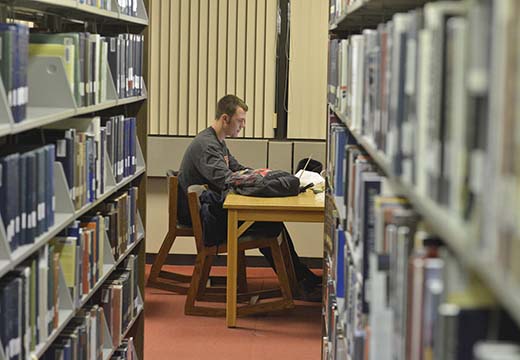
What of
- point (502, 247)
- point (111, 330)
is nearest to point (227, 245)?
point (111, 330)

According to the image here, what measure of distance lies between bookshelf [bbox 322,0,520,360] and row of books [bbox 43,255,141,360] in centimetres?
124

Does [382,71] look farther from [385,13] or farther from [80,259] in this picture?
[80,259]

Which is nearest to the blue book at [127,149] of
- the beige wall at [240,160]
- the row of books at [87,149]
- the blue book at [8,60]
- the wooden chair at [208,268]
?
the row of books at [87,149]

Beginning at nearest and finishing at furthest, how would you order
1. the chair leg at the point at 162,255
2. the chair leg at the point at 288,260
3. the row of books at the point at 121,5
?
1. the row of books at the point at 121,5
2. the chair leg at the point at 162,255
3. the chair leg at the point at 288,260

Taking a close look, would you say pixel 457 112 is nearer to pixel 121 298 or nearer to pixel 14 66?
pixel 14 66

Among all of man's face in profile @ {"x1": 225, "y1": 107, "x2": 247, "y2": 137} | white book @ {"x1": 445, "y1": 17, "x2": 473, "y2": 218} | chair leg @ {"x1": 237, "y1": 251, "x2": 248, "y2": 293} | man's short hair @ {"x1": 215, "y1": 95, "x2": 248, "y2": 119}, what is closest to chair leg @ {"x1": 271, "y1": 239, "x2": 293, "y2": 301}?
chair leg @ {"x1": 237, "y1": 251, "x2": 248, "y2": 293}

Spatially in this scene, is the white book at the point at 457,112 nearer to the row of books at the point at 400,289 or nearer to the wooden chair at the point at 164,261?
the row of books at the point at 400,289

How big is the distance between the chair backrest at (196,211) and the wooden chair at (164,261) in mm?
76

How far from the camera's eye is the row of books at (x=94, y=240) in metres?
3.28

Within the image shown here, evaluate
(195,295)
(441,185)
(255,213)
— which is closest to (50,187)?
(441,185)

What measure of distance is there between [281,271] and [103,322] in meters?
2.17

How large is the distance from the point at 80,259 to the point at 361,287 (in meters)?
1.35

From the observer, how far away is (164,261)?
20.9 ft

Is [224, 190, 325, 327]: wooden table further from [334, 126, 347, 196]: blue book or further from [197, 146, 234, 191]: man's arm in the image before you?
[334, 126, 347, 196]: blue book
